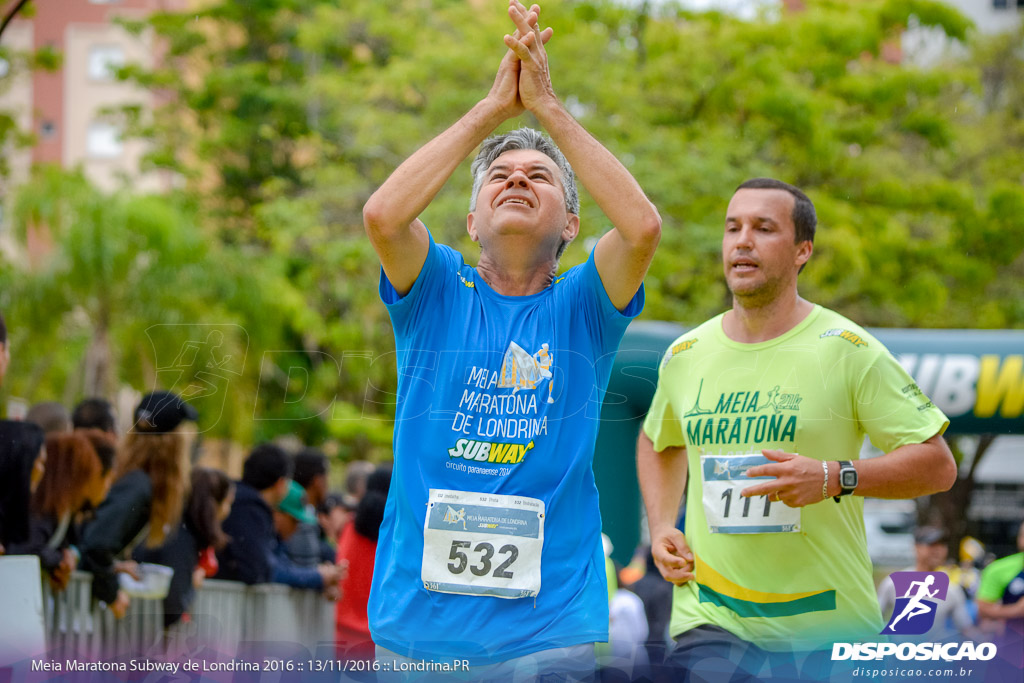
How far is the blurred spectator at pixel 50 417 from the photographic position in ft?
15.3

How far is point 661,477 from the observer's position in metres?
3.34

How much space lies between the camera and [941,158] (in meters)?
13.0

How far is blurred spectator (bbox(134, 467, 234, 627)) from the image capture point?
4.50m

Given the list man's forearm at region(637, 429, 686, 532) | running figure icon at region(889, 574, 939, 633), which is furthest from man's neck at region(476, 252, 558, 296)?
running figure icon at region(889, 574, 939, 633)

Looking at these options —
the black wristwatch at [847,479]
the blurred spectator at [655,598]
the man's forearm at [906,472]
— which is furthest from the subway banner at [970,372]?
the black wristwatch at [847,479]

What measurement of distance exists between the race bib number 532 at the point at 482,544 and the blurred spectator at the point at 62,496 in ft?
7.66

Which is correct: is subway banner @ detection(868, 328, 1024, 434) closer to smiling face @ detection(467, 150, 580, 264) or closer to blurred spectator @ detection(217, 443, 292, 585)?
blurred spectator @ detection(217, 443, 292, 585)

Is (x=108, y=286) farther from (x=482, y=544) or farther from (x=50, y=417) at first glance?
(x=482, y=544)

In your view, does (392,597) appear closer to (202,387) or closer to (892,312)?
(202,387)

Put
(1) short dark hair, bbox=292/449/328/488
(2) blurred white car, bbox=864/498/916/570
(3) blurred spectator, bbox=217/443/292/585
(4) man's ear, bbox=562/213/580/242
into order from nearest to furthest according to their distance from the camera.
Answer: (4) man's ear, bbox=562/213/580/242 → (3) blurred spectator, bbox=217/443/292/585 → (1) short dark hair, bbox=292/449/328/488 → (2) blurred white car, bbox=864/498/916/570

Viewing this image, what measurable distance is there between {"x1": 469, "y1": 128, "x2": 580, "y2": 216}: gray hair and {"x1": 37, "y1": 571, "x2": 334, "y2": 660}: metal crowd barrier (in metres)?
1.90

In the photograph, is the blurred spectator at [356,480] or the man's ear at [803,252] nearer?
the man's ear at [803,252]

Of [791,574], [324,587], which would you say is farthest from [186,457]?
[791,574]

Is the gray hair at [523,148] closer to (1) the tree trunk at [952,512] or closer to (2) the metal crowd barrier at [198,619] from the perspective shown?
(2) the metal crowd barrier at [198,619]
